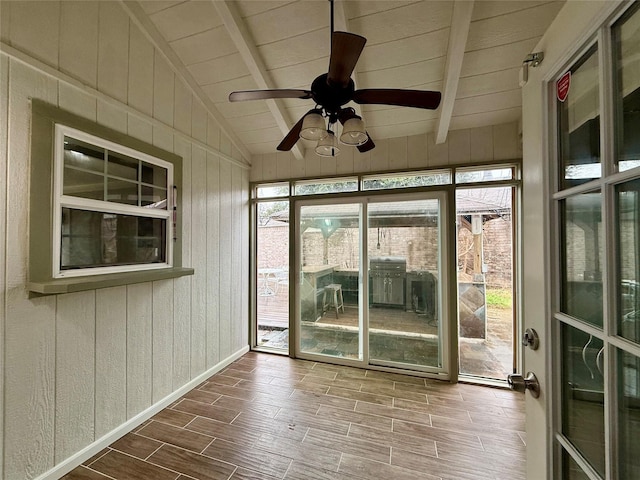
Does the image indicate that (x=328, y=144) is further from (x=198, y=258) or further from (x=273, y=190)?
(x=273, y=190)

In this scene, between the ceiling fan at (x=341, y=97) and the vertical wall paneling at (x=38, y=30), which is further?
the vertical wall paneling at (x=38, y=30)

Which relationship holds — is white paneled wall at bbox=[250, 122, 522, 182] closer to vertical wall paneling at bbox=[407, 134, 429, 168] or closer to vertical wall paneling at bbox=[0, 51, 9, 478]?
vertical wall paneling at bbox=[407, 134, 429, 168]

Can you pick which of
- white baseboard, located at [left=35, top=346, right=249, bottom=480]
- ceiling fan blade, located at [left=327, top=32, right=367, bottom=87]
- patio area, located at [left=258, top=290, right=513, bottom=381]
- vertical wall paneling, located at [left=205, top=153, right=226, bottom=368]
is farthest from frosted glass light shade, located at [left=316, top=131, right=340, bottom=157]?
white baseboard, located at [left=35, top=346, right=249, bottom=480]

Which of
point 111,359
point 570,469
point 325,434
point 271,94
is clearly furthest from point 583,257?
point 111,359

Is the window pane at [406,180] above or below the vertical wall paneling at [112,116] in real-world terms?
below

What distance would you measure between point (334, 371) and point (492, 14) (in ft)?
11.6

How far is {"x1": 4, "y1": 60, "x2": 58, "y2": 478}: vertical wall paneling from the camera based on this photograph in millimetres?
1513

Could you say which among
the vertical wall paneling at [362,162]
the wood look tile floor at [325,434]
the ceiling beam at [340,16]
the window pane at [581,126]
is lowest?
the wood look tile floor at [325,434]

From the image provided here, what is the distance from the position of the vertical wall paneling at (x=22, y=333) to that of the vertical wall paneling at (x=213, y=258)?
1.42m

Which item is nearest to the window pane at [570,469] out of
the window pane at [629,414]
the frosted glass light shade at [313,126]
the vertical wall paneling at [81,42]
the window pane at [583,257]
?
the window pane at [629,414]

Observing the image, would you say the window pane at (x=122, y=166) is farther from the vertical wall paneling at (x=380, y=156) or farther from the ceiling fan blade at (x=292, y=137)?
the vertical wall paneling at (x=380, y=156)

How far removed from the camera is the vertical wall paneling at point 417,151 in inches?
122

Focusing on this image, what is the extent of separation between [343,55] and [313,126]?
406mm

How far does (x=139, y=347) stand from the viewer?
7.33 ft
